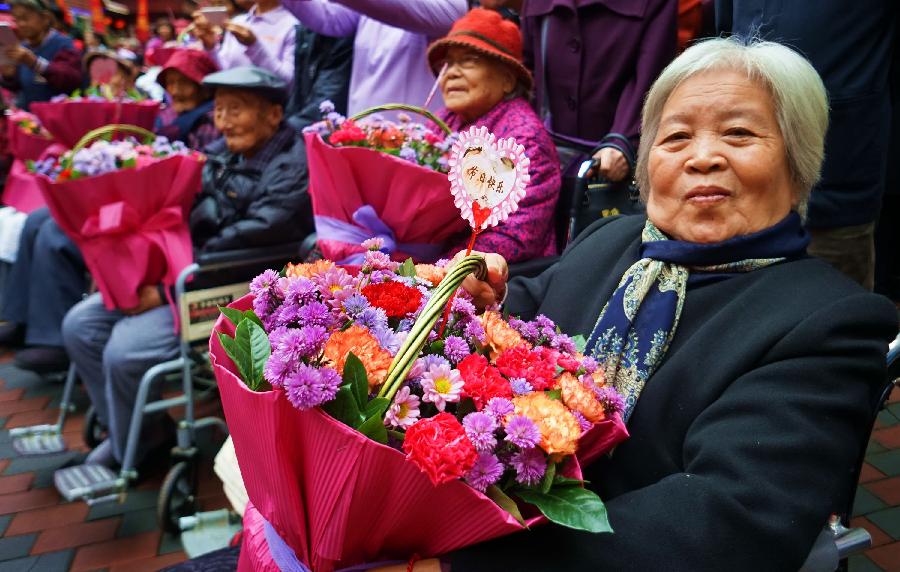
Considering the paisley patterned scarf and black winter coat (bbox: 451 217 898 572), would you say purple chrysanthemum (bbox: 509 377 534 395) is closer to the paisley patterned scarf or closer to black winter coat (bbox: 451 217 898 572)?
black winter coat (bbox: 451 217 898 572)

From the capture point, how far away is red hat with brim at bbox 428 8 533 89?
2650mm

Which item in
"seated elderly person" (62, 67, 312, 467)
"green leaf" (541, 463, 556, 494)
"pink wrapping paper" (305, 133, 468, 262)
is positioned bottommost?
→ "seated elderly person" (62, 67, 312, 467)

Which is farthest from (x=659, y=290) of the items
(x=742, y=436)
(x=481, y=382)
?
(x=481, y=382)

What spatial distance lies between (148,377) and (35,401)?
74.1 inches

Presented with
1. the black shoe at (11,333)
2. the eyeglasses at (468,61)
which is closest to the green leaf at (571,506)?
the eyeglasses at (468,61)

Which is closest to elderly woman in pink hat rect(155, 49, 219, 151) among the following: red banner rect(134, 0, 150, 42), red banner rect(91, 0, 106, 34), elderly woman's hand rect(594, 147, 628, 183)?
elderly woman's hand rect(594, 147, 628, 183)

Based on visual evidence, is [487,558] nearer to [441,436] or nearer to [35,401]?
[441,436]

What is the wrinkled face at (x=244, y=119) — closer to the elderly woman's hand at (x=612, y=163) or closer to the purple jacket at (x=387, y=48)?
the purple jacket at (x=387, y=48)

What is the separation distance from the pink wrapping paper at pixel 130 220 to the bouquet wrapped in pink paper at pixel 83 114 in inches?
69.0

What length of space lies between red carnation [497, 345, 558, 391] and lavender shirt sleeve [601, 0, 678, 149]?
5.73 ft

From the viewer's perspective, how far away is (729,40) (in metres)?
1.62

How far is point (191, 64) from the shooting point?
172 inches

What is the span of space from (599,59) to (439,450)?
235cm

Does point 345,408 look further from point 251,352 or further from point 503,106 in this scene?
point 503,106
